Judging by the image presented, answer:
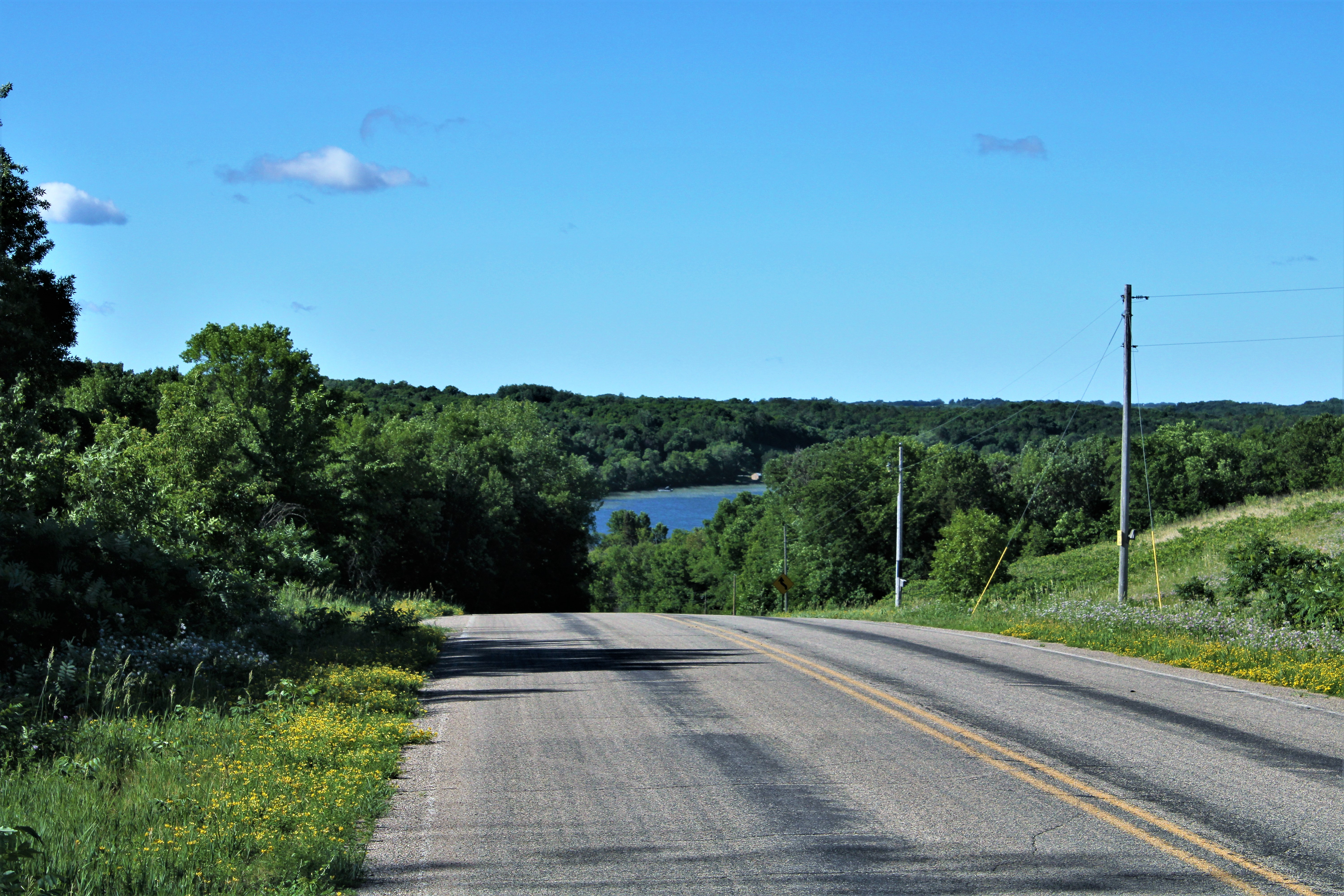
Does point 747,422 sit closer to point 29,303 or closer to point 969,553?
point 969,553

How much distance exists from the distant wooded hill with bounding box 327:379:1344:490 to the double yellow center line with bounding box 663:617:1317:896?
214 ft

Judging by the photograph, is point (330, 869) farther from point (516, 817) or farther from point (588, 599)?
point (588, 599)

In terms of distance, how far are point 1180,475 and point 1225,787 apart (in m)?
87.9

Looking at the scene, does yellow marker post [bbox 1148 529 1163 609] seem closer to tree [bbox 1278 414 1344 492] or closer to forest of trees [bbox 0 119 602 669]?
forest of trees [bbox 0 119 602 669]

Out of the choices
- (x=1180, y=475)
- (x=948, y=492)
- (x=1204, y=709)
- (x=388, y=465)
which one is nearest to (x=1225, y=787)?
(x=1204, y=709)

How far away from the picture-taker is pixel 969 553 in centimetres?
6278

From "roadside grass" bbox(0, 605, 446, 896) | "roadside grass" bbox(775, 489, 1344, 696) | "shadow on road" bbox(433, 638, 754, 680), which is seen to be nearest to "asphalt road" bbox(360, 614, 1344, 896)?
"roadside grass" bbox(0, 605, 446, 896)

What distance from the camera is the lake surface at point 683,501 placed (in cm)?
14162

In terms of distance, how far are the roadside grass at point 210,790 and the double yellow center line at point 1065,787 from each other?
442 centimetres

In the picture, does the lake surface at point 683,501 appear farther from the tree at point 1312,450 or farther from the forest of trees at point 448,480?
the tree at point 1312,450

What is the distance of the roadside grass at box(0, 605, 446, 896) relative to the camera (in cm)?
536

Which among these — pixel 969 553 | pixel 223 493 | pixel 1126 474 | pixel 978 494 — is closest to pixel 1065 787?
pixel 1126 474

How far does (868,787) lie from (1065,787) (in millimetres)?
1335

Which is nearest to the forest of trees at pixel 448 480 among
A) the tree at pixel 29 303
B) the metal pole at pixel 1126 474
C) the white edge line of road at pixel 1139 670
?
the tree at pixel 29 303
